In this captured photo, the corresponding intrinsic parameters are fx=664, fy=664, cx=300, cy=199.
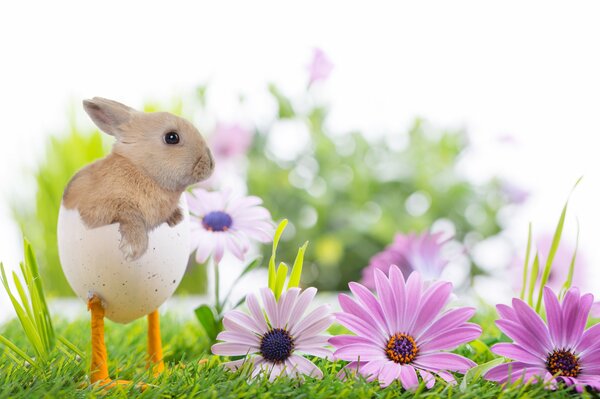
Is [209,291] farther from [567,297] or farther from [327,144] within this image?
[567,297]

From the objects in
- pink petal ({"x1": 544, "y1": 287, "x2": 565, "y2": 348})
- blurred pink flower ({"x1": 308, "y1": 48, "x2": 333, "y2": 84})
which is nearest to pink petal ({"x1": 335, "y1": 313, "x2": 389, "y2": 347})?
pink petal ({"x1": 544, "y1": 287, "x2": 565, "y2": 348})

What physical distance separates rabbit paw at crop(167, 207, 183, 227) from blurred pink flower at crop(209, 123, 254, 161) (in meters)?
0.79

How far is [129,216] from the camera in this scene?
0.47m

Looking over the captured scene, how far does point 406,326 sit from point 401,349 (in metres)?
0.02

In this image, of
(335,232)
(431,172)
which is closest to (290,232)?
(335,232)

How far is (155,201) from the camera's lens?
0.48 metres

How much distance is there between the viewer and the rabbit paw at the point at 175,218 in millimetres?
492

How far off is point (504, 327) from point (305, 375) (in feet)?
0.47

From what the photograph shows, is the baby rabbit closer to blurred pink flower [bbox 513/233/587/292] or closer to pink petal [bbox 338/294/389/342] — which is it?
pink petal [bbox 338/294/389/342]

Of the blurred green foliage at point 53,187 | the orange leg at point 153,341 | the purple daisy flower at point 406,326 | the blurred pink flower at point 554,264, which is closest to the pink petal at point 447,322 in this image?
the purple daisy flower at point 406,326

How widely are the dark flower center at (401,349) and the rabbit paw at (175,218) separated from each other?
0.18m

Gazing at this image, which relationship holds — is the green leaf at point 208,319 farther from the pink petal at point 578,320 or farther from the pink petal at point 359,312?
the pink petal at point 578,320

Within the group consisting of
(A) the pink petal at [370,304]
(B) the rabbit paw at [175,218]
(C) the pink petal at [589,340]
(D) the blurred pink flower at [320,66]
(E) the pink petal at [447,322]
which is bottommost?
(B) the rabbit paw at [175,218]

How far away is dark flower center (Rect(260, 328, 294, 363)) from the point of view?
48 cm
